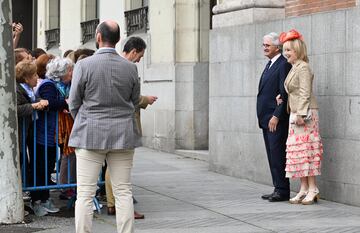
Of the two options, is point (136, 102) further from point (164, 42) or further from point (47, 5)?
point (47, 5)

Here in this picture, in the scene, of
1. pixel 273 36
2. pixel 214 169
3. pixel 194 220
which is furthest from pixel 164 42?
pixel 194 220

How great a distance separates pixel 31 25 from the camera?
3019 centimetres

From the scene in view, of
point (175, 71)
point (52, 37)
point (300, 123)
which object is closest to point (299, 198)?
point (300, 123)

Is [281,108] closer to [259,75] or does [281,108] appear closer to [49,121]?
[259,75]

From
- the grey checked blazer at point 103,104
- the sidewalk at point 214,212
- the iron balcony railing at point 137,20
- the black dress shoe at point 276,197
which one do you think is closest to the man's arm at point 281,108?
the black dress shoe at point 276,197

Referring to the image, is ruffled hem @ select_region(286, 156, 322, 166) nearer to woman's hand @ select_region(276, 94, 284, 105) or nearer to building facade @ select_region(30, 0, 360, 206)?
building facade @ select_region(30, 0, 360, 206)

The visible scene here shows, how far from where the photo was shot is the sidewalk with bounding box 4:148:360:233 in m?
8.77

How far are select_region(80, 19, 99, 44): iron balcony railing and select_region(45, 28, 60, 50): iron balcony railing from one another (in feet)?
9.24

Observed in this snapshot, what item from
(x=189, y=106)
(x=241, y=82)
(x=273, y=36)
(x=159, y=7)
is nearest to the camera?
(x=273, y=36)

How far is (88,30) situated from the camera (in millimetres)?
22531

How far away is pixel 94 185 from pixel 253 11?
5679 mm

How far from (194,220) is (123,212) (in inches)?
74.1

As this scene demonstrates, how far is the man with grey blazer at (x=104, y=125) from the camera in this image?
290 inches

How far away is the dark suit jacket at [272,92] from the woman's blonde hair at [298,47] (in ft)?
1.06
